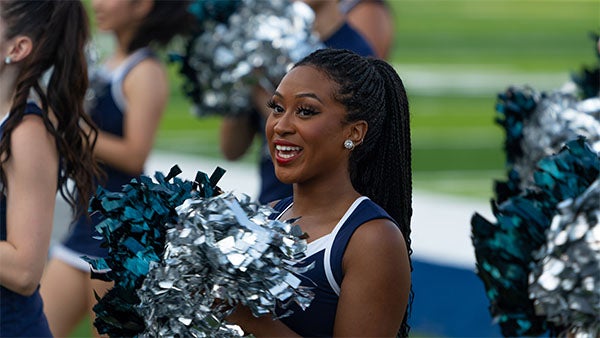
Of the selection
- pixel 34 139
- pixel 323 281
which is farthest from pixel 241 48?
pixel 323 281

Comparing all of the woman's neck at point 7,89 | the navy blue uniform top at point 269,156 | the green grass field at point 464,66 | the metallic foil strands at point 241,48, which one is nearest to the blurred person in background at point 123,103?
the metallic foil strands at point 241,48

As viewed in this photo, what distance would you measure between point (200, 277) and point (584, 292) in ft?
3.04

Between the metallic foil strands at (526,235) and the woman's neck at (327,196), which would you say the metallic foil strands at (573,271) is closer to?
the metallic foil strands at (526,235)

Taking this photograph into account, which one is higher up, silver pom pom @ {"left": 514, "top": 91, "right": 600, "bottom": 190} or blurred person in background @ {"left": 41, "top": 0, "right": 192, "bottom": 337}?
silver pom pom @ {"left": 514, "top": 91, "right": 600, "bottom": 190}

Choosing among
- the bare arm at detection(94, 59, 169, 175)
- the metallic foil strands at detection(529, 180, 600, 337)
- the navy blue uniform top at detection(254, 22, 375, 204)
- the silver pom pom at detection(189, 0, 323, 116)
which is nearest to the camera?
the metallic foil strands at detection(529, 180, 600, 337)

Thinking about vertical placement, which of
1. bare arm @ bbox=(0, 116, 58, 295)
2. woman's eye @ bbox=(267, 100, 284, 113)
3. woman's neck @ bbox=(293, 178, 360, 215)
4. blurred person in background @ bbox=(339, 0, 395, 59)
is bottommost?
bare arm @ bbox=(0, 116, 58, 295)

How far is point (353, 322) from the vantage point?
98.3 inches

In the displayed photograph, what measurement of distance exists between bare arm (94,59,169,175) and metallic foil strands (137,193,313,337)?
224 centimetres

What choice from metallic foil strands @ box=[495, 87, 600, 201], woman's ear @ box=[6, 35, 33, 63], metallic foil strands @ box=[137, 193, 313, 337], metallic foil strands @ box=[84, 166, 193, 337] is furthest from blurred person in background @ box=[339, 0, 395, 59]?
metallic foil strands @ box=[137, 193, 313, 337]

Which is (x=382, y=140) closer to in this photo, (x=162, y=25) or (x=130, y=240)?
(x=130, y=240)

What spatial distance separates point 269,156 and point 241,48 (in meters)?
0.53

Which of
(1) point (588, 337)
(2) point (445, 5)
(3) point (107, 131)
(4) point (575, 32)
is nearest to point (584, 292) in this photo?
(1) point (588, 337)

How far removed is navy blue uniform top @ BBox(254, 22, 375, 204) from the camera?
168 inches

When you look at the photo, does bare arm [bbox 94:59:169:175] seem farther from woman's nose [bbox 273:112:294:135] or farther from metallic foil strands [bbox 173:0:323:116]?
woman's nose [bbox 273:112:294:135]
